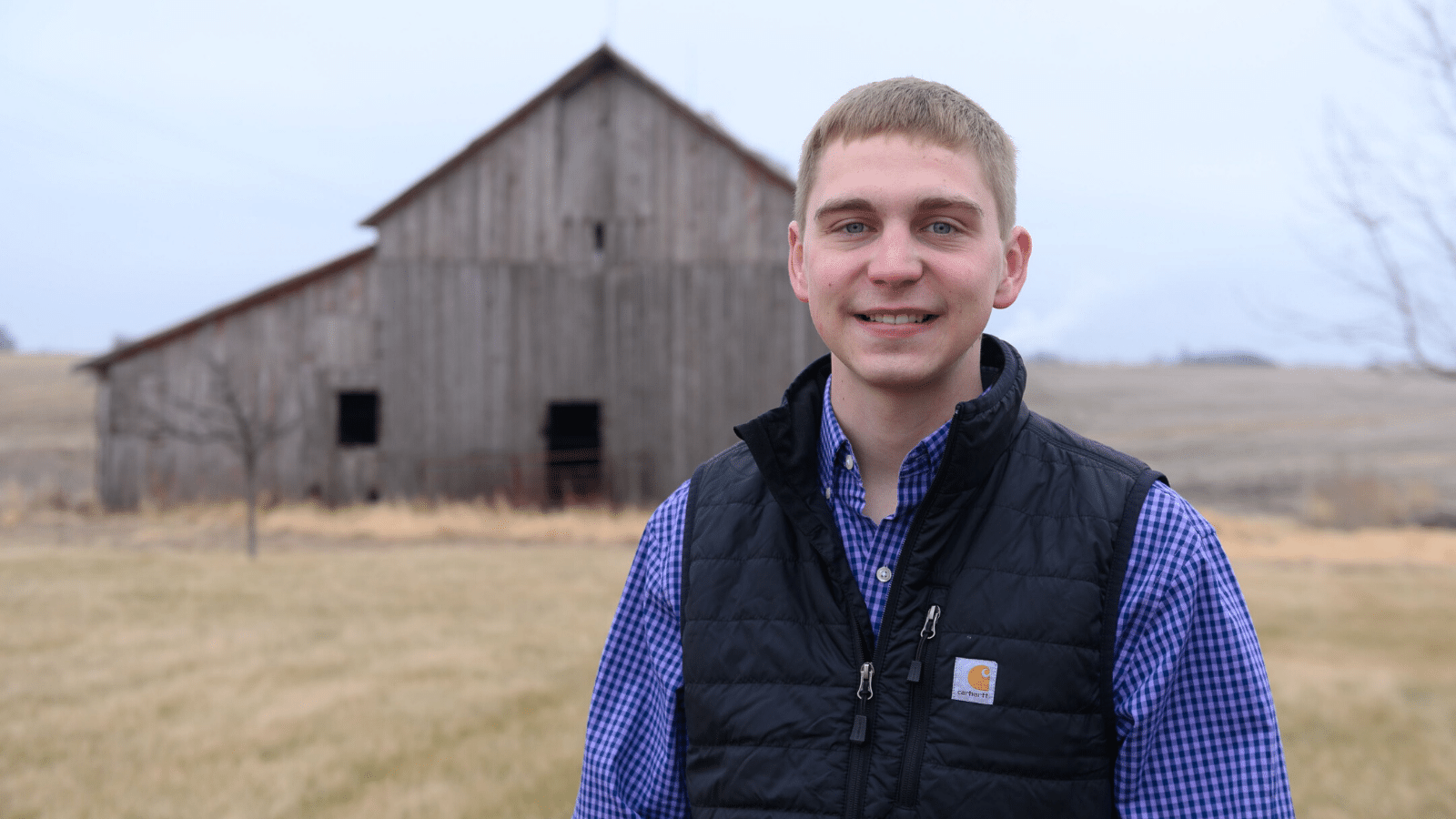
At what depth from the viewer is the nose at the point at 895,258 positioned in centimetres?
170

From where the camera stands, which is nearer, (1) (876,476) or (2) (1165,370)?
(1) (876,476)

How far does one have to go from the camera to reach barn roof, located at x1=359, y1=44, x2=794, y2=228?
15617 mm

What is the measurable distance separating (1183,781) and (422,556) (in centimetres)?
1168

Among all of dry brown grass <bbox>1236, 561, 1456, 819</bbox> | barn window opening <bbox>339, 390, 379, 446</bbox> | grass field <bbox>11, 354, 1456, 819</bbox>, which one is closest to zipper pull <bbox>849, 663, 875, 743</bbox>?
grass field <bbox>11, 354, 1456, 819</bbox>

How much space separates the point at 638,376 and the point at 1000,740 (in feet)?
47.8

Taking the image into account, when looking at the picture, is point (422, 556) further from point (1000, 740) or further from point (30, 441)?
point (30, 441)

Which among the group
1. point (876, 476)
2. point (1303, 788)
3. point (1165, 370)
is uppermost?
point (1165, 370)

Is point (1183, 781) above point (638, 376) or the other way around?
the other way around

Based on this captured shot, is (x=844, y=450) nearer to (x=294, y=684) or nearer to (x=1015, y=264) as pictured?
(x=1015, y=264)

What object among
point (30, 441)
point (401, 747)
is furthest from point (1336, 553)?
point (30, 441)

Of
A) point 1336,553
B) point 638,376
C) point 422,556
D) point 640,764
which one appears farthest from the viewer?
point 638,376

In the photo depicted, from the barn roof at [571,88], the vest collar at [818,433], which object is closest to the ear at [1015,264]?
the vest collar at [818,433]

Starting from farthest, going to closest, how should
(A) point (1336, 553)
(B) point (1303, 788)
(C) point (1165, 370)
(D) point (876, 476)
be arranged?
(C) point (1165, 370)
(A) point (1336, 553)
(B) point (1303, 788)
(D) point (876, 476)

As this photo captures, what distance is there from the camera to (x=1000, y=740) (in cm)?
164
